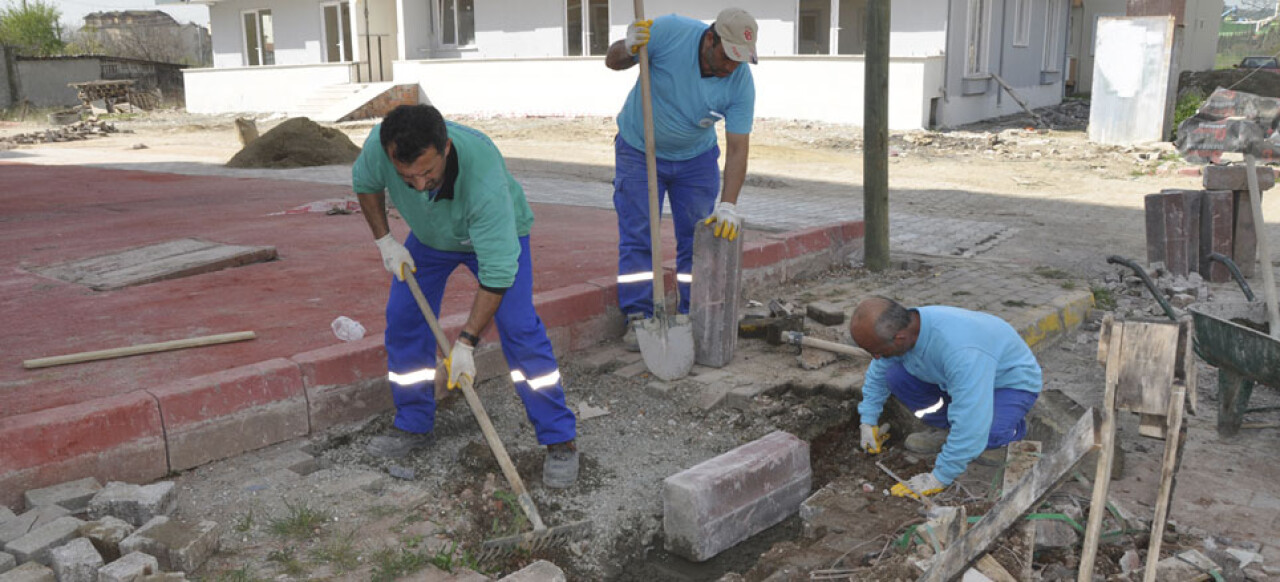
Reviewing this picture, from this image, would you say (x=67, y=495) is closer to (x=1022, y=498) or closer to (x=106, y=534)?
(x=106, y=534)

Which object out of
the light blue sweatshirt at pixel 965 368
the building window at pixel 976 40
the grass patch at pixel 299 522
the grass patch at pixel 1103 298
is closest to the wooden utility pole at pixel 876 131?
the grass patch at pixel 1103 298

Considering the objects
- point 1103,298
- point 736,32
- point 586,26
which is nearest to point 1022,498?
point 736,32

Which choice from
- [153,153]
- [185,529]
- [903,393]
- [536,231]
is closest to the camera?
[185,529]

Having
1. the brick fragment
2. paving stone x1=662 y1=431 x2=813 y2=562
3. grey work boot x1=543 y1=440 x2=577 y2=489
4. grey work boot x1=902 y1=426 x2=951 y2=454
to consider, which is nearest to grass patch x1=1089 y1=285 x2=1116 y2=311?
the brick fragment

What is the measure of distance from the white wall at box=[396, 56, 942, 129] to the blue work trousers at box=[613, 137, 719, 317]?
45.1 ft

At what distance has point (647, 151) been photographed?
4820 mm

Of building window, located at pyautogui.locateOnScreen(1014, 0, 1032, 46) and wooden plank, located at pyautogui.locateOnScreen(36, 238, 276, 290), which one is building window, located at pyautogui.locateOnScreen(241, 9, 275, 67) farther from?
wooden plank, located at pyautogui.locateOnScreen(36, 238, 276, 290)

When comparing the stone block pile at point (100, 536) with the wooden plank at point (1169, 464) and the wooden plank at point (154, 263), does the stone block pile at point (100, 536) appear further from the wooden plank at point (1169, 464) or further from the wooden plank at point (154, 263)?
the wooden plank at point (154, 263)

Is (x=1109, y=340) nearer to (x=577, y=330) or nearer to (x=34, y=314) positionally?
(x=577, y=330)

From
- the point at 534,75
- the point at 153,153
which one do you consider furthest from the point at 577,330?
the point at 534,75

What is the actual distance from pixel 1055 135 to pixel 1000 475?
608 inches

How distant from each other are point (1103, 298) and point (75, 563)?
20.9ft

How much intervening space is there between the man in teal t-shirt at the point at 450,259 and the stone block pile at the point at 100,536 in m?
0.97

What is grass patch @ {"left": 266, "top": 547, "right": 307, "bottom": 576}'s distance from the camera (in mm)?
2949
